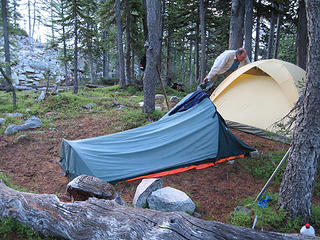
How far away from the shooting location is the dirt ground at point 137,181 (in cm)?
358

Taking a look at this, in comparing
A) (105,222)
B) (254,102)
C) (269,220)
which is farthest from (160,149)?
(254,102)

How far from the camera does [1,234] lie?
8.00 feet

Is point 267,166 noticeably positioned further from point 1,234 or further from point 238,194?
point 1,234

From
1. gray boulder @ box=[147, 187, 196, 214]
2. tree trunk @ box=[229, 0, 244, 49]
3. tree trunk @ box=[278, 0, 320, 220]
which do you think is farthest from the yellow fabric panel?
gray boulder @ box=[147, 187, 196, 214]

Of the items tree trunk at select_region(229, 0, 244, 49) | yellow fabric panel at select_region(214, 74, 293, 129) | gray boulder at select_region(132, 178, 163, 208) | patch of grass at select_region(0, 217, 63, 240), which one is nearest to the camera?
patch of grass at select_region(0, 217, 63, 240)

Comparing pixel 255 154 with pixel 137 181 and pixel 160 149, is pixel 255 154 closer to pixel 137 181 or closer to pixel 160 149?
pixel 160 149

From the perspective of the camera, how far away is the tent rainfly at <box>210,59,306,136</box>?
5633mm

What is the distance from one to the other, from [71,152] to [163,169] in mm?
1564

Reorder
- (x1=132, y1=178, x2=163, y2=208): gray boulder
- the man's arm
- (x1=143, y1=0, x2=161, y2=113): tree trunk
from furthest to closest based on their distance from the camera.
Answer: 1. (x1=143, y1=0, x2=161, y2=113): tree trunk
2. the man's arm
3. (x1=132, y1=178, x2=163, y2=208): gray boulder

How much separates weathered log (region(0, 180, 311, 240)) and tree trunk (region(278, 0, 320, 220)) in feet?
3.45

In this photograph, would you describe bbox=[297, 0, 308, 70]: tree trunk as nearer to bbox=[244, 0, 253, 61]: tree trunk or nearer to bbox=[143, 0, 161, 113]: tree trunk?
bbox=[244, 0, 253, 61]: tree trunk

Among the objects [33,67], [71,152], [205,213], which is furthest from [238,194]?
[33,67]

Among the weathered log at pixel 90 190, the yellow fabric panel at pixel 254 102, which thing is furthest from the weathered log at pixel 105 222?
the yellow fabric panel at pixel 254 102

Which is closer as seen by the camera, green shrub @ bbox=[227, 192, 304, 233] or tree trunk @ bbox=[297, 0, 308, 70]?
green shrub @ bbox=[227, 192, 304, 233]
